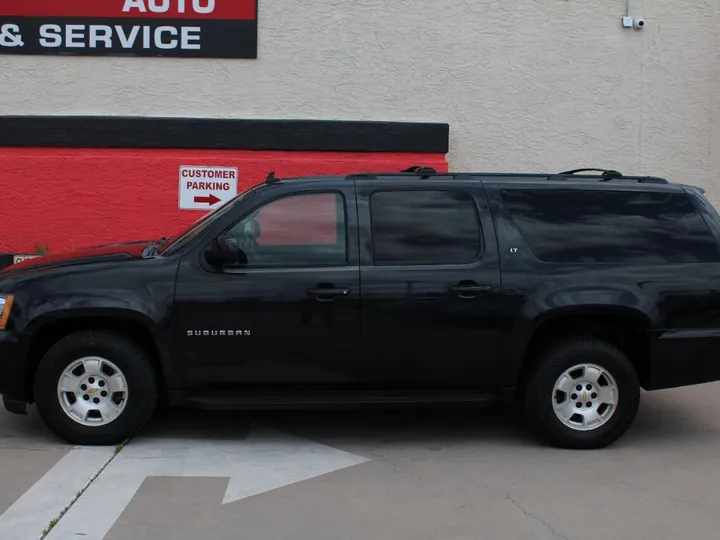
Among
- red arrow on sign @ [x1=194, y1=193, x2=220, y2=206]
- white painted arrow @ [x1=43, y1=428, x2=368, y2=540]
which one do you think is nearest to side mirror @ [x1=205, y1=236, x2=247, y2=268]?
white painted arrow @ [x1=43, y1=428, x2=368, y2=540]

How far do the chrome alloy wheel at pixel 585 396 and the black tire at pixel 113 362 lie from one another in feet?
9.19

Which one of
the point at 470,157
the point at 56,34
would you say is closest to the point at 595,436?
the point at 470,157

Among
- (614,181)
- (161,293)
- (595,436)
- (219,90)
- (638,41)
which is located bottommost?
(595,436)

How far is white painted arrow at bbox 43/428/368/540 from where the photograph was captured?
4715mm

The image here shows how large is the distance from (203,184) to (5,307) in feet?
17.5

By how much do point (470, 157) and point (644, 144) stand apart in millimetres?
2312

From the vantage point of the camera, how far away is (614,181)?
6324 millimetres

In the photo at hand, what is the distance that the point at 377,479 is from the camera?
17.6 feet

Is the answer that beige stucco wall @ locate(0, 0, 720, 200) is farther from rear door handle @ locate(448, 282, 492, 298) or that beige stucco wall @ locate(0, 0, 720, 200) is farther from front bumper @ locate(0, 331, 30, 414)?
front bumper @ locate(0, 331, 30, 414)

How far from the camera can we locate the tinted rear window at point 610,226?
608cm

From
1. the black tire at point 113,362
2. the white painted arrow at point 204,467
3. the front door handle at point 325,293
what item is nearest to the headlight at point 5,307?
the black tire at point 113,362

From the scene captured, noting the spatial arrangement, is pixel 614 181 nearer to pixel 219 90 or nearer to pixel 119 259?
pixel 119 259

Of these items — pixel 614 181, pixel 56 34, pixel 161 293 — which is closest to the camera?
pixel 161 293

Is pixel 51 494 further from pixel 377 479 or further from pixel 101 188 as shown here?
pixel 101 188
